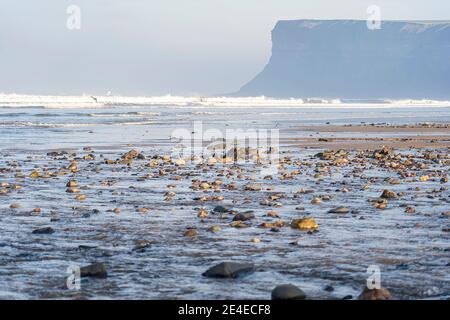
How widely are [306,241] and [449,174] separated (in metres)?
7.72

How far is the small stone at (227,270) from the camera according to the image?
700cm

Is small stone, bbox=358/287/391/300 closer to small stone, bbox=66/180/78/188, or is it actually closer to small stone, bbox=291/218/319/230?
small stone, bbox=291/218/319/230

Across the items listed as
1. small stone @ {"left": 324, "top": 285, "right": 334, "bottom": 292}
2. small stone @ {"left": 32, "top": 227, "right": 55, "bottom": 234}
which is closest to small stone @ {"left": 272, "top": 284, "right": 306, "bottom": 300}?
small stone @ {"left": 324, "top": 285, "right": 334, "bottom": 292}

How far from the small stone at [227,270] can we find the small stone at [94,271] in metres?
0.90

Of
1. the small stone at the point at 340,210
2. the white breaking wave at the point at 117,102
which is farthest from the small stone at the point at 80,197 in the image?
the white breaking wave at the point at 117,102

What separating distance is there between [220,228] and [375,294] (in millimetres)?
3543

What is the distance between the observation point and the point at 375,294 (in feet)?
20.2

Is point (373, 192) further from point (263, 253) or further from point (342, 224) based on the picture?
point (263, 253)

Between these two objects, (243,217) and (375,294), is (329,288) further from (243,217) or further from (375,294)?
(243,217)

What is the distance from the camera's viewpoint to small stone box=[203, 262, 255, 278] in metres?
7.00

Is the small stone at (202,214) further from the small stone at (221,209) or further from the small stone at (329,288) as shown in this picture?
the small stone at (329,288)

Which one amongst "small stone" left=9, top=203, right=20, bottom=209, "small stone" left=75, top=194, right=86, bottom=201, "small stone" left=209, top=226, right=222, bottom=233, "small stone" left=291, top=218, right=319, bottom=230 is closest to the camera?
"small stone" left=209, top=226, right=222, bottom=233

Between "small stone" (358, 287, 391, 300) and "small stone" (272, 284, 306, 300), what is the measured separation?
18.4 inches

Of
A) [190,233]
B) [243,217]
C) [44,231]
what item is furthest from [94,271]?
[243,217]
